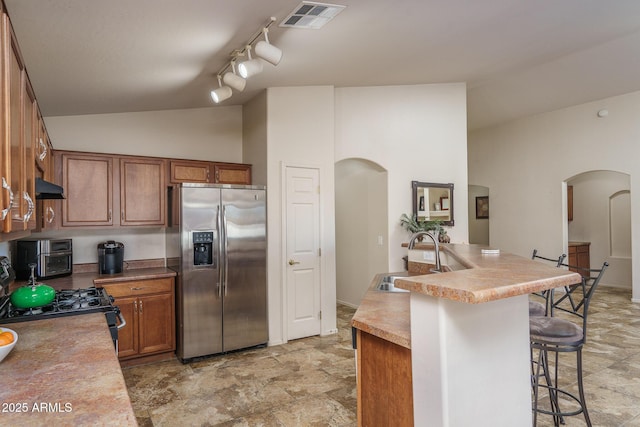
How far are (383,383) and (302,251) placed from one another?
2.69 meters

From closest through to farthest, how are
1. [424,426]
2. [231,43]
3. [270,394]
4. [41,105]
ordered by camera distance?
[424,426], [231,43], [270,394], [41,105]

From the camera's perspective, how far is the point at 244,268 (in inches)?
159

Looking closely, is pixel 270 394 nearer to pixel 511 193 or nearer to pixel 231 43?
pixel 231 43

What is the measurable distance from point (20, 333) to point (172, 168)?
2.65 meters

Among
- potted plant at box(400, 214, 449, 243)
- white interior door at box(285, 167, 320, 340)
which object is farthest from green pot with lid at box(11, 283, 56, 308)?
potted plant at box(400, 214, 449, 243)

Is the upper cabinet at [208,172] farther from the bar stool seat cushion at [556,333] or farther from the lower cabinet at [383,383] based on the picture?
the bar stool seat cushion at [556,333]

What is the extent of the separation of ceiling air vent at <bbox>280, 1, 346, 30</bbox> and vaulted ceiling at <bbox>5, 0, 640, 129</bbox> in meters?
0.07

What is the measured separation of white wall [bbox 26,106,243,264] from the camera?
404 centimetres

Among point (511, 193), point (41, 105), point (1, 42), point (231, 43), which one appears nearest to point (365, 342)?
point (1, 42)

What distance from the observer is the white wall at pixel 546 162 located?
6.10 m

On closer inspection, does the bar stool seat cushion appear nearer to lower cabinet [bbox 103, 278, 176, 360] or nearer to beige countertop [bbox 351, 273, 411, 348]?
beige countertop [bbox 351, 273, 411, 348]

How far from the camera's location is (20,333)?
182cm

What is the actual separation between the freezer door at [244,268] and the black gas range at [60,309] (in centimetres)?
150

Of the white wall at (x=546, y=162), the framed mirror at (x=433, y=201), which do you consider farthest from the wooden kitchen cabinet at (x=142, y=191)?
the white wall at (x=546, y=162)
